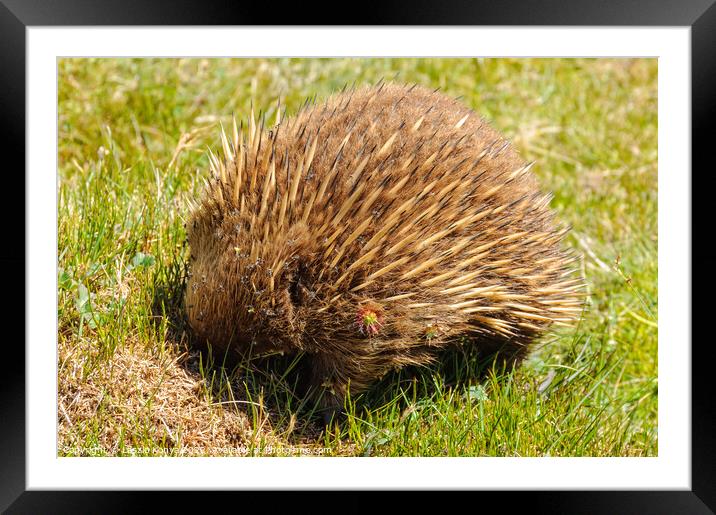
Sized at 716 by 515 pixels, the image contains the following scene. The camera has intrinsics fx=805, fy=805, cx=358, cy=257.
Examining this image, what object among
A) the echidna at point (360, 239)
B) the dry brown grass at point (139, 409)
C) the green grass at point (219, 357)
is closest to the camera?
the echidna at point (360, 239)

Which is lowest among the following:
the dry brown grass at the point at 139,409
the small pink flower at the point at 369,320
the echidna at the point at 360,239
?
the dry brown grass at the point at 139,409

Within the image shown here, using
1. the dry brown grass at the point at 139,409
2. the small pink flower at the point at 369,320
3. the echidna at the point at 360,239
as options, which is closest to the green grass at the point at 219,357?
the dry brown grass at the point at 139,409

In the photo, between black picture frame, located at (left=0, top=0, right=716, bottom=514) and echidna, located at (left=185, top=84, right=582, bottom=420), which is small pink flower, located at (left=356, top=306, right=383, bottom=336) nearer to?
echidna, located at (left=185, top=84, right=582, bottom=420)

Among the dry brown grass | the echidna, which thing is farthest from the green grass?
the echidna
